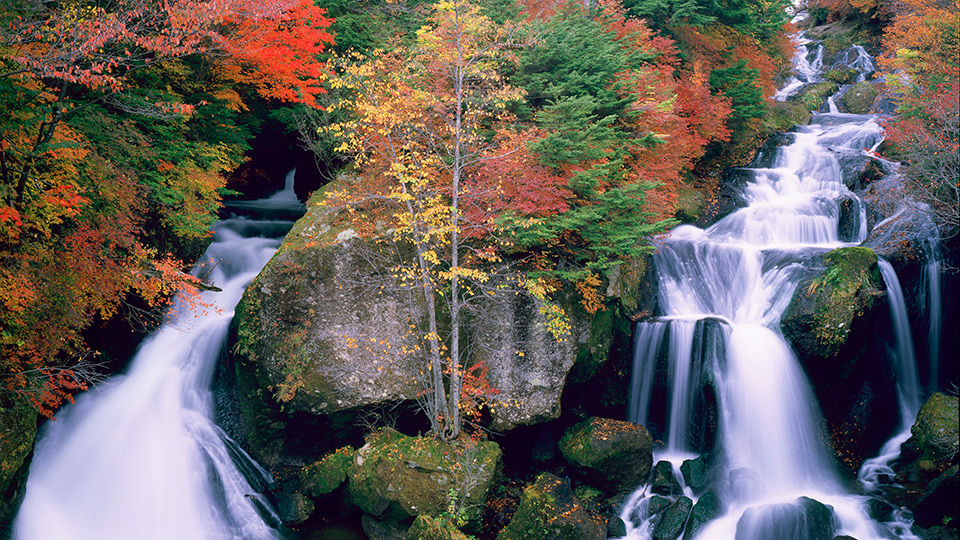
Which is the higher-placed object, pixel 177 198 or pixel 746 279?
pixel 177 198

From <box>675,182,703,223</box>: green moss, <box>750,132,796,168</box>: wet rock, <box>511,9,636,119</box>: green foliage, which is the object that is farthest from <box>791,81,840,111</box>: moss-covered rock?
<box>511,9,636,119</box>: green foliage

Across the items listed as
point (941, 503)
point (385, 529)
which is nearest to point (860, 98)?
point (941, 503)

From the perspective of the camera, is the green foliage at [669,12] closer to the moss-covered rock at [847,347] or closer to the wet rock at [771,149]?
the wet rock at [771,149]

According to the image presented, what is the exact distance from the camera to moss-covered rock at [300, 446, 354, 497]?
8.46 metres

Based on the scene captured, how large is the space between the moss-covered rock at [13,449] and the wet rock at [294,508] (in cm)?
353

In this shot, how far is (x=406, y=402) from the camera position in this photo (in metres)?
9.14

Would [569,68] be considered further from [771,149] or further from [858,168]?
[771,149]

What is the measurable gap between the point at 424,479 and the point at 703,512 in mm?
4559

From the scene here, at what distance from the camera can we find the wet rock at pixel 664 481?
866cm

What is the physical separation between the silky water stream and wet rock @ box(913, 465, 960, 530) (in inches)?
14.1

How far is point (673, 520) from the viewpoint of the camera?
796 centimetres

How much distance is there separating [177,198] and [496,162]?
6238mm

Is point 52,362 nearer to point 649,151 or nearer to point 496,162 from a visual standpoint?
point 496,162

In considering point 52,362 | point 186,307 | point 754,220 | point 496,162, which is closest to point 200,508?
point 52,362
